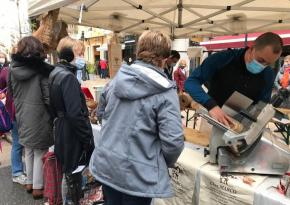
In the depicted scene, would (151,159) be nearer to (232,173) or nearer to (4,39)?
(232,173)

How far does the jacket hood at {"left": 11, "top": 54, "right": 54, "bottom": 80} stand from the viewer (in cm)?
277

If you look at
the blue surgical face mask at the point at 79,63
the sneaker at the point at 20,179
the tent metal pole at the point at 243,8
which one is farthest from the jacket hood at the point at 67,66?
the tent metal pole at the point at 243,8

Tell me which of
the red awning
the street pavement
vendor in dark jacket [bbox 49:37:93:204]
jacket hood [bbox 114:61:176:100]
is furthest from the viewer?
Result: the red awning

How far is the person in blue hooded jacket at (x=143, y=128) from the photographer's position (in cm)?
146

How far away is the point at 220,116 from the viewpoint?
1.72 metres

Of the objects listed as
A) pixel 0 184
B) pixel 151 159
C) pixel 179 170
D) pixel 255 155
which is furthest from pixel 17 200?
pixel 255 155

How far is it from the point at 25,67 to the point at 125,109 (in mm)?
1678

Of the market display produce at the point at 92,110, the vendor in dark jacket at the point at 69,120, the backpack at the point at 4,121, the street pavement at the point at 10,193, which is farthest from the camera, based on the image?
the backpack at the point at 4,121

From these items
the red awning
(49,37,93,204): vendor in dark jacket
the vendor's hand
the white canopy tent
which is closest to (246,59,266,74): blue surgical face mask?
the vendor's hand

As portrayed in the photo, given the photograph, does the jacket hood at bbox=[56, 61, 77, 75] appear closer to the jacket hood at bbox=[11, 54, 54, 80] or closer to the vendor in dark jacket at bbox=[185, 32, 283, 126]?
the jacket hood at bbox=[11, 54, 54, 80]

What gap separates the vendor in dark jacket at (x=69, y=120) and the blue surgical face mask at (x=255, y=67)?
130 cm

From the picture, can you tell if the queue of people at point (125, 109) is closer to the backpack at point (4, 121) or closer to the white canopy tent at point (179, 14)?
the backpack at point (4, 121)

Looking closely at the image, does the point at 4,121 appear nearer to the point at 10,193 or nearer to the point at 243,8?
the point at 10,193

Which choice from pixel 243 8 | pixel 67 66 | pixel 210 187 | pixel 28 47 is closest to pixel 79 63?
pixel 28 47
